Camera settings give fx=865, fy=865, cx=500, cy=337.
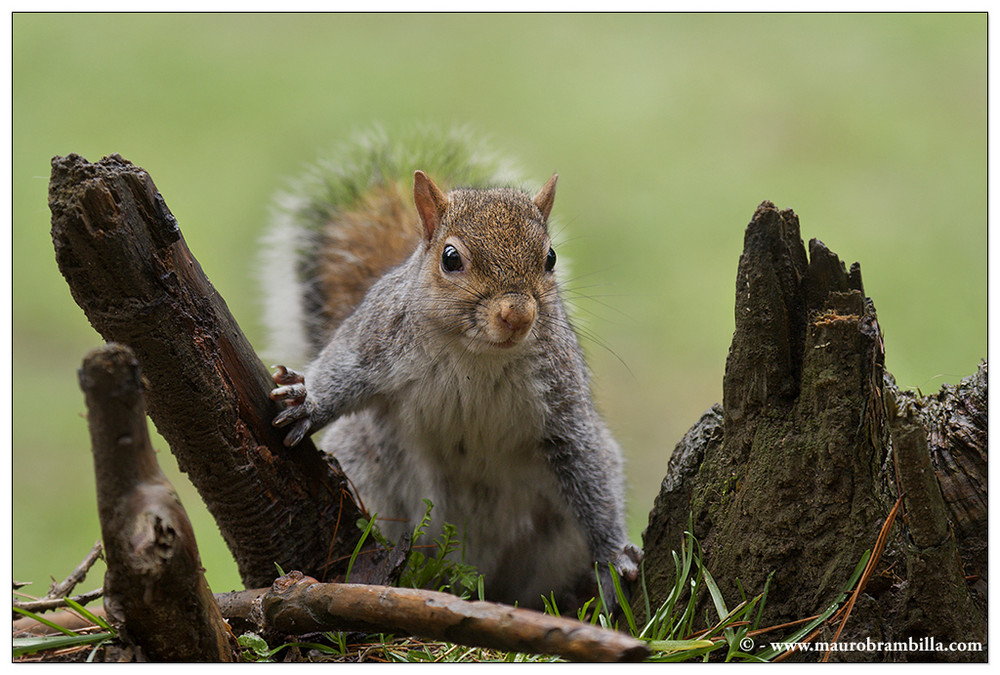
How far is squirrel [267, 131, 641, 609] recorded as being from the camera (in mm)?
1620

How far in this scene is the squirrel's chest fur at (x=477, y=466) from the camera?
1729 mm

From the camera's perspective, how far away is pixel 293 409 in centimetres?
158

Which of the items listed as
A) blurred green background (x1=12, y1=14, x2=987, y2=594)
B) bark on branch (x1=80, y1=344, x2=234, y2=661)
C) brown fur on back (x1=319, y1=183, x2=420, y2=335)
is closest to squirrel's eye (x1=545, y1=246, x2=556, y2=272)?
brown fur on back (x1=319, y1=183, x2=420, y2=335)

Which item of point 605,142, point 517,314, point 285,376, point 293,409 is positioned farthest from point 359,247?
point 605,142

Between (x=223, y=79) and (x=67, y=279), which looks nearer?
(x=67, y=279)

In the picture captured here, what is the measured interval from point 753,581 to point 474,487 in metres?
0.65

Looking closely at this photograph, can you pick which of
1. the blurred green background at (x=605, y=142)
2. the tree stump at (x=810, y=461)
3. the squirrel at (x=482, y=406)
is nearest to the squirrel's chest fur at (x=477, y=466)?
the squirrel at (x=482, y=406)

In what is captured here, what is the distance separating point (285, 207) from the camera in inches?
99.6

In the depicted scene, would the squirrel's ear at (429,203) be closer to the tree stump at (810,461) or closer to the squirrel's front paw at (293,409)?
the squirrel's front paw at (293,409)

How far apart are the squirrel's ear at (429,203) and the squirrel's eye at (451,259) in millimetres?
127

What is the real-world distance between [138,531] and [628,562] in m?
1.02

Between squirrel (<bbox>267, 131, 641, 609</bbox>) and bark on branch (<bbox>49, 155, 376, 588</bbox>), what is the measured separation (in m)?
0.10
